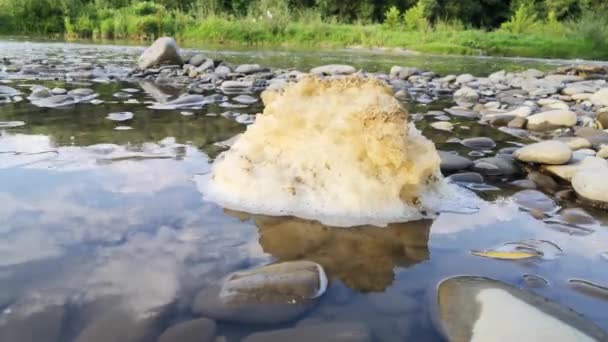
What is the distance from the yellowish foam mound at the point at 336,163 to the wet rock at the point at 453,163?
0.46 m

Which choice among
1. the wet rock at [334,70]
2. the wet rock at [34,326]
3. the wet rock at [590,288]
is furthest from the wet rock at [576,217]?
the wet rock at [334,70]

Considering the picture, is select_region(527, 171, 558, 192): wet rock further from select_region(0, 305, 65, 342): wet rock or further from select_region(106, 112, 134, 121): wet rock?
select_region(106, 112, 134, 121): wet rock

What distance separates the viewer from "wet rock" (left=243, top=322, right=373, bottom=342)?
1347 millimetres

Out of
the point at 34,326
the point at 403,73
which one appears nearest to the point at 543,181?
the point at 34,326

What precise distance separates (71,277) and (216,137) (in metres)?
2.31

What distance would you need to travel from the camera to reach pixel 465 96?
6816mm

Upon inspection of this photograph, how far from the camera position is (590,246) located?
6.79ft

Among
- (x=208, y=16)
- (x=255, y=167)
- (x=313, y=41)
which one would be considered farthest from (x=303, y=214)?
(x=208, y=16)

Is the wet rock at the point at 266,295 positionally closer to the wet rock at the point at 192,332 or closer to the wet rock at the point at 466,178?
the wet rock at the point at 192,332

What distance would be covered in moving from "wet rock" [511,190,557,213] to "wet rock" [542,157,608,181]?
393 mm

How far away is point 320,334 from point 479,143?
296 centimetres

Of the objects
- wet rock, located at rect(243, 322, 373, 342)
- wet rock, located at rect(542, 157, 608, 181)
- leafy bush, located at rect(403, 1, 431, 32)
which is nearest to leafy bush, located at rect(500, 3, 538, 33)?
leafy bush, located at rect(403, 1, 431, 32)

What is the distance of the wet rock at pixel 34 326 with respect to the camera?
1.29 meters

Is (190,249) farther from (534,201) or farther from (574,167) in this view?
(574,167)
